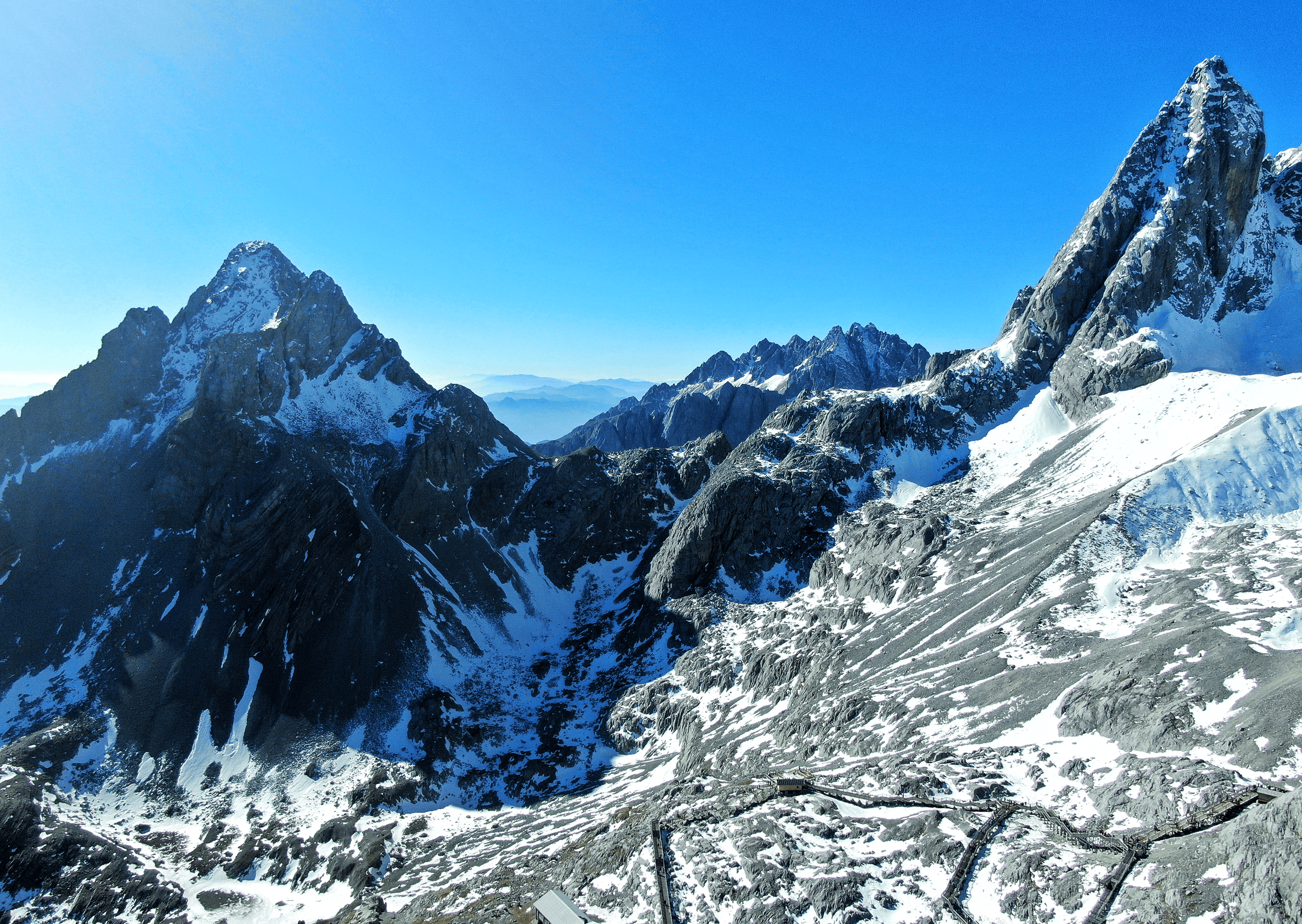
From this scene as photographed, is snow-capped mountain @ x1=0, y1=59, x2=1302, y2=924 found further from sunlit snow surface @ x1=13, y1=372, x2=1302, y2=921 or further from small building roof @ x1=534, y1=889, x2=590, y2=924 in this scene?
small building roof @ x1=534, y1=889, x2=590, y2=924

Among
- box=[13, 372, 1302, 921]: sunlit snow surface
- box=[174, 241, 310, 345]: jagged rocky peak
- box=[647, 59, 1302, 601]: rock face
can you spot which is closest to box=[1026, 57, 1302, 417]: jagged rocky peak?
box=[647, 59, 1302, 601]: rock face

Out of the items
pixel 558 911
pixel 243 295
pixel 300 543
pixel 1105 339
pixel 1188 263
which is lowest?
pixel 558 911

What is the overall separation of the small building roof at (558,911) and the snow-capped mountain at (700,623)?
2281 mm

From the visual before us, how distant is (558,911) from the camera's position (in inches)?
1545

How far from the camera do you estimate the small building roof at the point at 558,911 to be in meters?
38.4

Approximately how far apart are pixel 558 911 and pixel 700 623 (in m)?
64.6

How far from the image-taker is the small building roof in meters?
38.4

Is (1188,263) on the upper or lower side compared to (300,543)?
lower

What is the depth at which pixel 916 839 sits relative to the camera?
37.3m

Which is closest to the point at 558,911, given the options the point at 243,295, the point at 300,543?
the point at 300,543

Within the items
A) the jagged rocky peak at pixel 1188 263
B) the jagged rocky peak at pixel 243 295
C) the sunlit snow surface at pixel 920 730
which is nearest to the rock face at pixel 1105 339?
the jagged rocky peak at pixel 1188 263

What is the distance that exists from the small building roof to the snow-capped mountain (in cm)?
228

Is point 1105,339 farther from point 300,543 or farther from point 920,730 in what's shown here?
point 300,543

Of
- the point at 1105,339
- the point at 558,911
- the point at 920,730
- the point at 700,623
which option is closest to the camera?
the point at 558,911
